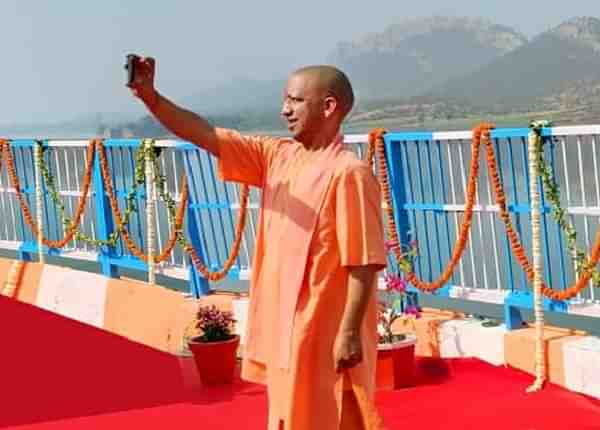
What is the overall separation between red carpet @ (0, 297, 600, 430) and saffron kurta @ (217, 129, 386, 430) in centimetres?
258

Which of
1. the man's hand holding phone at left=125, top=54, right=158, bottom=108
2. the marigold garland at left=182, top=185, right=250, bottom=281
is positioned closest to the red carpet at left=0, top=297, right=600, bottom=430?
the marigold garland at left=182, top=185, right=250, bottom=281

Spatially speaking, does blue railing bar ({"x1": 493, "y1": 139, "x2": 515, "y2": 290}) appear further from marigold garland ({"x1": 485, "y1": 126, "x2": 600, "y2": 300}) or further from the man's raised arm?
the man's raised arm

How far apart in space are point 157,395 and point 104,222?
383 centimetres

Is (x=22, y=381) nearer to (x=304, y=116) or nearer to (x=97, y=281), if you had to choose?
(x=97, y=281)

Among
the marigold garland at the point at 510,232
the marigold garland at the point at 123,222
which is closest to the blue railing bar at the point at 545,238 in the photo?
the marigold garland at the point at 510,232

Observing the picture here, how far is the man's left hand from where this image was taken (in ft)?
12.0

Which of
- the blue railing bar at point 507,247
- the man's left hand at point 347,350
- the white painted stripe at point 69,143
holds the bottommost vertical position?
the man's left hand at point 347,350

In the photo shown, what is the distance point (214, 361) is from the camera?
25.2 ft

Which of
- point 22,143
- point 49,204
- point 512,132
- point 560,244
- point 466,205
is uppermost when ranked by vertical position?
point 22,143

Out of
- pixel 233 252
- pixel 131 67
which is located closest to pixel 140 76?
pixel 131 67

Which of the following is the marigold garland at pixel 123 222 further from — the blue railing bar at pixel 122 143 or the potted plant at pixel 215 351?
the potted plant at pixel 215 351

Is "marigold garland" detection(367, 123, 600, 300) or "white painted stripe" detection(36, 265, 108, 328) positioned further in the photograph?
"white painted stripe" detection(36, 265, 108, 328)

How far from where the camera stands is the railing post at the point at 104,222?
35.5 feet

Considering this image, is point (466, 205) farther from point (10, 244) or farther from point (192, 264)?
point (10, 244)
